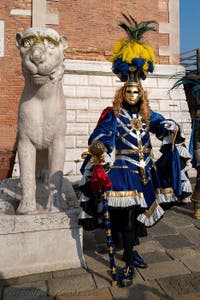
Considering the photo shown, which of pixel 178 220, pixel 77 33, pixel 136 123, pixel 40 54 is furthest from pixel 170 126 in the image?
pixel 77 33

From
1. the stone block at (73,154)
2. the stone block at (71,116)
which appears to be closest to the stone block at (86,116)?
the stone block at (71,116)

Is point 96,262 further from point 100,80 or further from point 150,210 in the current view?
point 100,80

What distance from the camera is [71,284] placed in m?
2.27

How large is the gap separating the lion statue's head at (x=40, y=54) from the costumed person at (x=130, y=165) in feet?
2.23

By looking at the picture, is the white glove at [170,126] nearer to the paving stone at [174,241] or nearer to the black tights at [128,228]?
the black tights at [128,228]

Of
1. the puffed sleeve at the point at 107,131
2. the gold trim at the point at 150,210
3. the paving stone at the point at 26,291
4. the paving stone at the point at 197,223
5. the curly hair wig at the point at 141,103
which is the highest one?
the curly hair wig at the point at 141,103

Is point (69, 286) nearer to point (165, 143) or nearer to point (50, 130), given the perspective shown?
point (50, 130)

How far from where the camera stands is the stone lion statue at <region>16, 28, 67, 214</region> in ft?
7.61

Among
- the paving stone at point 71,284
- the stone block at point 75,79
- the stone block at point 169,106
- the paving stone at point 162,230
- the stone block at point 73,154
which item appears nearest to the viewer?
the paving stone at point 71,284

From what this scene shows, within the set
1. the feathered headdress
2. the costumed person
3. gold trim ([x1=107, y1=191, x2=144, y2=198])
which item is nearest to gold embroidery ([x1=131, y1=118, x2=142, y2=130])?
the costumed person

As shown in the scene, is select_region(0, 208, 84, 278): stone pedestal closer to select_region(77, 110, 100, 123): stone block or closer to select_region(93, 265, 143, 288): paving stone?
select_region(93, 265, 143, 288): paving stone

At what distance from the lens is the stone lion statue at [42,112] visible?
232 cm

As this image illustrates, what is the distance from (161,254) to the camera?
2.86 m

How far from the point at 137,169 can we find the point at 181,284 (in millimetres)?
1096
